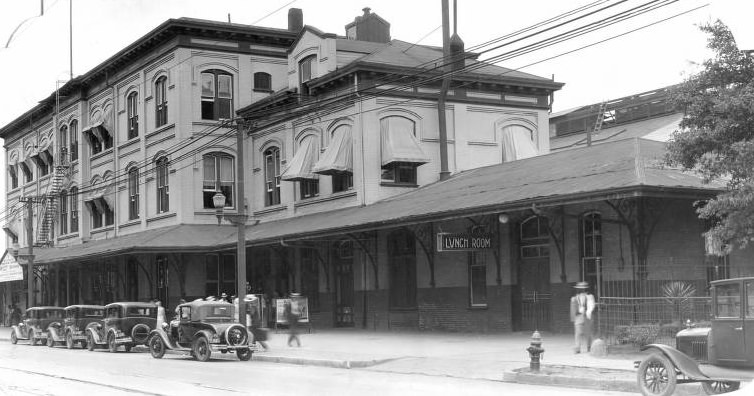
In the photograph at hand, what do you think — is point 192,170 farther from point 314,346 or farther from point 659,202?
point 659,202

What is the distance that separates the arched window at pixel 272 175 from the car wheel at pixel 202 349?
15048 mm

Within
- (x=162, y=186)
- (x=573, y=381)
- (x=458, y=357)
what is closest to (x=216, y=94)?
(x=162, y=186)

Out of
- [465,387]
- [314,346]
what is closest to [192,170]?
[314,346]

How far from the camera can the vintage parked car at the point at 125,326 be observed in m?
28.6

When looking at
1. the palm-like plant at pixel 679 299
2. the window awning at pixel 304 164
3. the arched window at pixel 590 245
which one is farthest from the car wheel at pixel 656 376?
the window awning at pixel 304 164

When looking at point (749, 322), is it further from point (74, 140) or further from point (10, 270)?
point (74, 140)

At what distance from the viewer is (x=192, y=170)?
40.6m

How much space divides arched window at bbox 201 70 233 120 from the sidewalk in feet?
47.9

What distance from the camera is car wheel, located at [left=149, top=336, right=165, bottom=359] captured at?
82.8 feet

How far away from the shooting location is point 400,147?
32.0 m

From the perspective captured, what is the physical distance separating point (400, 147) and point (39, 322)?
48.9 feet

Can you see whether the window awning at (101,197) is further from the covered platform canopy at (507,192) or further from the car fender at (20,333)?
the car fender at (20,333)

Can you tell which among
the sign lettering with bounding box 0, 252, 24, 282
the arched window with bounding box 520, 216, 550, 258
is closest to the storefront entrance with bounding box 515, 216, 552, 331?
the arched window with bounding box 520, 216, 550, 258

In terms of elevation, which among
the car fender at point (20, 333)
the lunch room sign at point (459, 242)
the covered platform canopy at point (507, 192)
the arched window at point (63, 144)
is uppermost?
the arched window at point (63, 144)
